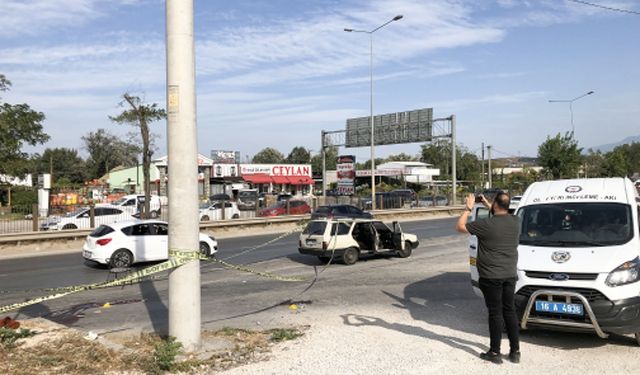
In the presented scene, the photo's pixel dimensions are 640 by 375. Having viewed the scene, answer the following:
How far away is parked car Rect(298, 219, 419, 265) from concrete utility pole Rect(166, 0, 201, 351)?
8514mm

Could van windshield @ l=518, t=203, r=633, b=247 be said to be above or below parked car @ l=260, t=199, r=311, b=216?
above

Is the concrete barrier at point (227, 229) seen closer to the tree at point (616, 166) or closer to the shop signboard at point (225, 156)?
the tree at point (616, 166)

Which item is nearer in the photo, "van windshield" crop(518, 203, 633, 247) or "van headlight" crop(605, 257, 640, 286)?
"van headlight" crop(605, 257, 640, 286)

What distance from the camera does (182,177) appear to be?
21.7ft

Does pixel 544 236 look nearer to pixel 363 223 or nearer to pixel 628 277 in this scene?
pixel 628 277

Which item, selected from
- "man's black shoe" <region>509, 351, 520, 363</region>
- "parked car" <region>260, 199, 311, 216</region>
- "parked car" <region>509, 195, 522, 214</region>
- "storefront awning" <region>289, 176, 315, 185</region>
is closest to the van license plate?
"man's black shoe" <region>509, 351, 520, 363</region>

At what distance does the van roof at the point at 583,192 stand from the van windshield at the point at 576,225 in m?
0.08

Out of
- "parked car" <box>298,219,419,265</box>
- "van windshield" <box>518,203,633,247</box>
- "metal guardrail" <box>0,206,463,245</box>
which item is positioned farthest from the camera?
"metal guardrail" <box>0,206,463,245</box>

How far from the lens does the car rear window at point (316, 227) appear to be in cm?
1538

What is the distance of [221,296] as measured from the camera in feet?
35.5

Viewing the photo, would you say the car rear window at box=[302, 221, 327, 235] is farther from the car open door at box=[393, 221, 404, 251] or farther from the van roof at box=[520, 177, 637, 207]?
the van roof at box=[520, 177, 637, 207]

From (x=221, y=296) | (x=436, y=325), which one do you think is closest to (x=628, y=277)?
(x=436, y=325)

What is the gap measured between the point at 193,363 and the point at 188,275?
3.40ft

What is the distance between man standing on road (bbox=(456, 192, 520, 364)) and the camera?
598cm
